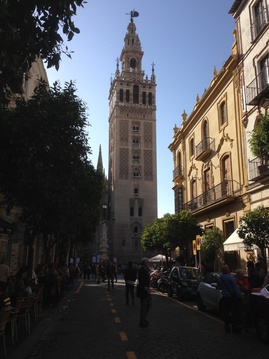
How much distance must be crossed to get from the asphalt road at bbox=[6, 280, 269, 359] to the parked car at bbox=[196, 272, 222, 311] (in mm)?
419

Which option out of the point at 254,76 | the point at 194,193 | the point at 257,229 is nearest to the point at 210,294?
the point at 257,229

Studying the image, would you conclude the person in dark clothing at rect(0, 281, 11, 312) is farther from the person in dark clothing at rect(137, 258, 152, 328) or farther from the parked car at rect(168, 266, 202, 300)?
the parked car at rect(168, 266, 202, 300)

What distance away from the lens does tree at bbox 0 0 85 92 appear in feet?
19.0

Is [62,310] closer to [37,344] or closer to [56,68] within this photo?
[37,344]

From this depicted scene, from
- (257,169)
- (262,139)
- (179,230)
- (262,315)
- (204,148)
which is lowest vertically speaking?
(262,315)

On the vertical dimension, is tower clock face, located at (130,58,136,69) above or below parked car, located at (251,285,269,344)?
above

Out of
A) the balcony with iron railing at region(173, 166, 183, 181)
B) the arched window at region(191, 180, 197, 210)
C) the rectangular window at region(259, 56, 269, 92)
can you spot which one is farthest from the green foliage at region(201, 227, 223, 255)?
the balcony with iron railing at region(173, 166, 183, 181)

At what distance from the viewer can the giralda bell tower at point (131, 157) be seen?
72438 mm

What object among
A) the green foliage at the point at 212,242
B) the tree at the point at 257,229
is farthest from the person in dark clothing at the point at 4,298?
the green foliage at the point at 212,242

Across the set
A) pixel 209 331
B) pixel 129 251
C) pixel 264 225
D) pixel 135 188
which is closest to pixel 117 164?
pixel 135 188

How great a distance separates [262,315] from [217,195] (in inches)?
640

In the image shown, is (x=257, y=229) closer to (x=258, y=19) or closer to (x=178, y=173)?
(x=258, y=19)

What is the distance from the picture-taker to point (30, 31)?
20.5 feet

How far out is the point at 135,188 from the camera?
75250 mm
